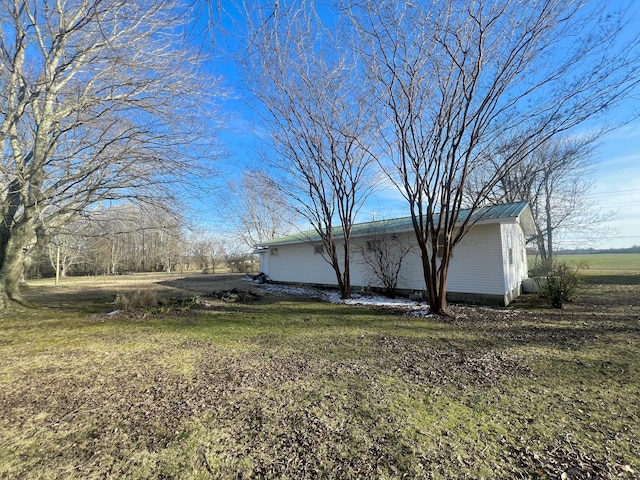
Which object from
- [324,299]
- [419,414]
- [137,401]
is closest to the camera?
[419,414]

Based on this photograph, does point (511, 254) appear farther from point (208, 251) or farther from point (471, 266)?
point (208, 251)

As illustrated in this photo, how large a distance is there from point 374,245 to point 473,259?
3.51 meters

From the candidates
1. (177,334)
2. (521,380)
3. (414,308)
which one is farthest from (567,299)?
(177,334)

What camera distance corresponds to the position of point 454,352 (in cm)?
443

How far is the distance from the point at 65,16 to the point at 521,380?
1027cm

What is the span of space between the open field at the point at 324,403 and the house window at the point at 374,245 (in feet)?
18.9

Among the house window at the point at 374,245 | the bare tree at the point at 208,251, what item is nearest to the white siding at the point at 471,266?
the house window at the point at 374,245

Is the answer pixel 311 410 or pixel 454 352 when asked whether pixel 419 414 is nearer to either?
pixel 311 410

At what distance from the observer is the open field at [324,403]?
6.70 feet

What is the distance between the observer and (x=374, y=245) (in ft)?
37.6

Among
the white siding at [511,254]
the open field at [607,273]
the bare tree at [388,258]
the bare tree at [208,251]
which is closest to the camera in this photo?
the white siding at [511,254]

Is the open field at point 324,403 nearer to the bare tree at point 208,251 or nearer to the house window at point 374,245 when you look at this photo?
the house window at point 374,245

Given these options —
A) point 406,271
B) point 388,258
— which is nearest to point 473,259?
point 406,271

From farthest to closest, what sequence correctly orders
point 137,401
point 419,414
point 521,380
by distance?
1. point 521,380
2. point 137,401
3. point 419,414
